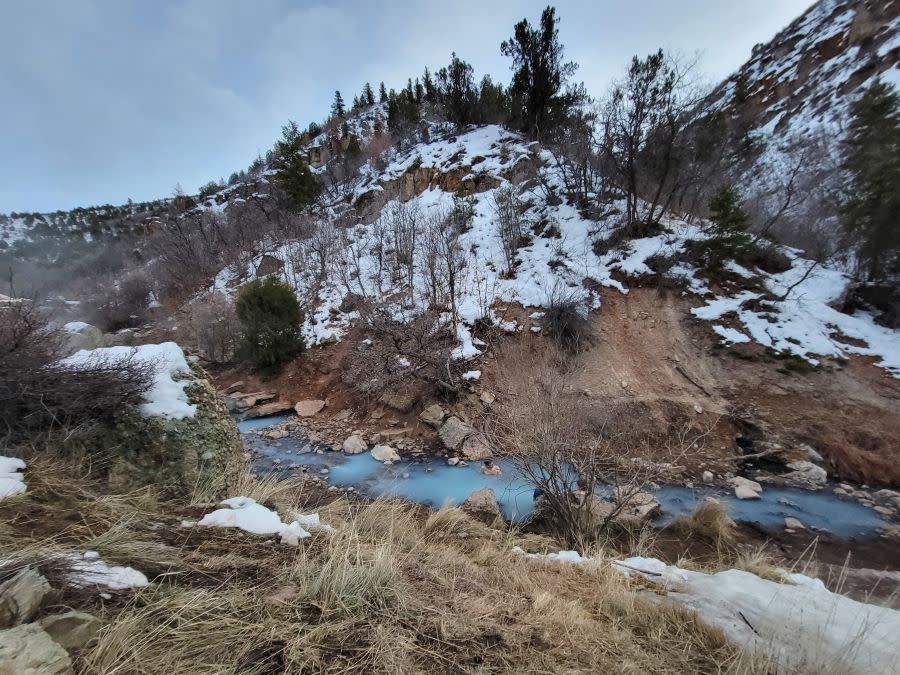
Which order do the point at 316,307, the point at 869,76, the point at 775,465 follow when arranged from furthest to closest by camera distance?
the point at 869,76 → the point at 316,307 → the point at 775,465

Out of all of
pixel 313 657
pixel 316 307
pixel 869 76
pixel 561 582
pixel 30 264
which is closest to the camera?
pixel 313 657

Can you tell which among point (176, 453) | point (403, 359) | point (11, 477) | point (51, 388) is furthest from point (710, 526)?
point (51, 388)

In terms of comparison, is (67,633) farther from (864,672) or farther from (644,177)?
(644,177)

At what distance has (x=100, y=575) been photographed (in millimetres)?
1509

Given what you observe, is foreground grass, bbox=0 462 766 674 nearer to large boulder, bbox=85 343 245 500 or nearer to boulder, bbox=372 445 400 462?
large boulder, bbox=85 343 245 500

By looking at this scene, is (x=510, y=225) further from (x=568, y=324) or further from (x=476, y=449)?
(x=476, y=449)

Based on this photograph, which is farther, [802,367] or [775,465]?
[802,367]

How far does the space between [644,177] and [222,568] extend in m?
17.0

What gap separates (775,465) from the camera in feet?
23.9

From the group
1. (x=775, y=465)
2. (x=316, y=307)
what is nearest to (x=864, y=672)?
(x=775, y=465)

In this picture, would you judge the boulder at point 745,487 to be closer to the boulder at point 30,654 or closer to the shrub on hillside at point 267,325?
the boulder at point 30,654

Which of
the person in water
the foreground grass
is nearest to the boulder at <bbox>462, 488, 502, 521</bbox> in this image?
the person in water

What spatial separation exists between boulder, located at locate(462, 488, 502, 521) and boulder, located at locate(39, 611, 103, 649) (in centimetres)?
518

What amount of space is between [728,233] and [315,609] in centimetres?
1459
